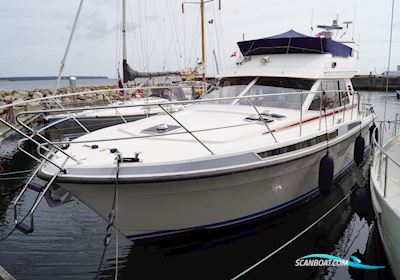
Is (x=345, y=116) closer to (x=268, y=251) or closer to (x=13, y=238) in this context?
(x=268, y=251)

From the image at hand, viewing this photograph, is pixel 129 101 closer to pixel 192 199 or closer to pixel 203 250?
pixel 203 250

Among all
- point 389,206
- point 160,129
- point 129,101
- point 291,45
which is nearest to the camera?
point 389,206

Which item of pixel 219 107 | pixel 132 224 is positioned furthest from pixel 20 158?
pixel 132 224

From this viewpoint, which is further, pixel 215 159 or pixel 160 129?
pixel 160 129

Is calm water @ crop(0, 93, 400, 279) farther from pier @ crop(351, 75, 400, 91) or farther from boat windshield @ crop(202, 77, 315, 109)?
pier @ crop(351, 75, 400, 91)

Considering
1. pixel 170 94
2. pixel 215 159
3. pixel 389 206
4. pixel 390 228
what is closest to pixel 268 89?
pixel 215 159

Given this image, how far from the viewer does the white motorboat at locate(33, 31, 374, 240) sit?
4340 millimetres

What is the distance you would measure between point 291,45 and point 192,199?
4626 mm

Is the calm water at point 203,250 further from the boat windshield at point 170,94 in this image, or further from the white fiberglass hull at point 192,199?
the boat windshield at point 170,94

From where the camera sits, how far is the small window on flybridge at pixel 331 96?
689 centimetres

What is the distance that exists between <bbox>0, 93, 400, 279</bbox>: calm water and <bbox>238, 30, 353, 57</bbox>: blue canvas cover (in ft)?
10.4

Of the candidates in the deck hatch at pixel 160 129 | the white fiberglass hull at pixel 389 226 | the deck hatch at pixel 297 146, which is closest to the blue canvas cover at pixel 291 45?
the deck hatch at pixel 297 146

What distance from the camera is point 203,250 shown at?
5.25 m

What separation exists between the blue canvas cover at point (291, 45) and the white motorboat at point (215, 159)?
0.40 metres
